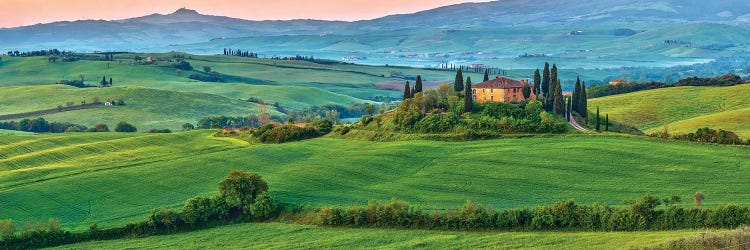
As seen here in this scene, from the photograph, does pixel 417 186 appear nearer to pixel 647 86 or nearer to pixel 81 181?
pixel 81 181

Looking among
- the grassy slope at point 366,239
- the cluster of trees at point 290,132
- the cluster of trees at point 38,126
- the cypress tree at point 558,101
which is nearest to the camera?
the grassy slope at point 366,239

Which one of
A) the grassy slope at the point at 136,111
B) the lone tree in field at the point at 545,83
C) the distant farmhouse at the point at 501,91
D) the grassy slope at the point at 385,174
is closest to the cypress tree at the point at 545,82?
the lone tree in field at the point at 545,83

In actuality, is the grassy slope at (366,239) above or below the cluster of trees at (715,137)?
below

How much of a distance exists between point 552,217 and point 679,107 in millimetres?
91614

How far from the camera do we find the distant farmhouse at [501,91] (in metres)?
109

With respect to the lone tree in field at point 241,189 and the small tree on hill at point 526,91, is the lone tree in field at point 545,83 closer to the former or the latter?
the small tree on hill at point 526,91

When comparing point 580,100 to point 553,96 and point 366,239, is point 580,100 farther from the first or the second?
point 366,239

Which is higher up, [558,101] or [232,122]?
[558,101]

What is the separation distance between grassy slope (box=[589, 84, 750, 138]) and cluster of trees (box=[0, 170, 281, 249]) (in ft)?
223

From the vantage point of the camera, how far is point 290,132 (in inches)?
3922

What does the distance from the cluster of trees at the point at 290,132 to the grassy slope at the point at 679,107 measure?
46.1 m

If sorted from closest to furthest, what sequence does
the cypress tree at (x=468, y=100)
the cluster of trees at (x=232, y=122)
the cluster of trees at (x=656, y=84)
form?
the cypress tree at (x=468, y=100) → the cluster of trees at (x=656, y=84) → the cluster of trees at (x=232, y=122)

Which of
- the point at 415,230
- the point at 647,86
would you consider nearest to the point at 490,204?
the point at 415,230

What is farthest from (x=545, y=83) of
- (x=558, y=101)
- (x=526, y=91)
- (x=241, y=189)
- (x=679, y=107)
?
(x=241, y=189)
